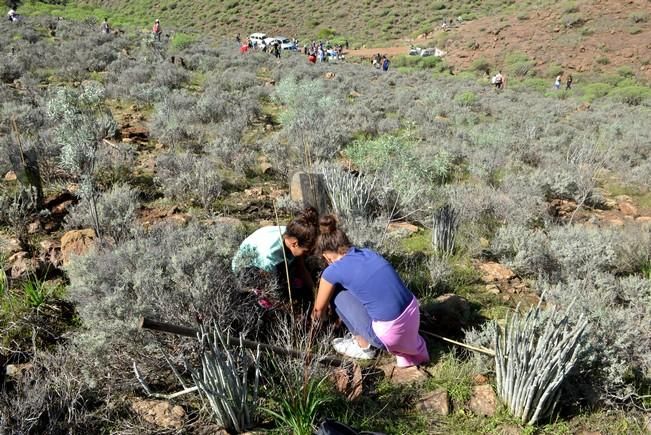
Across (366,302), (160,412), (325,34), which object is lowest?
(160,412)

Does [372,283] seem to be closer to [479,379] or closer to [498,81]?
[479,379]

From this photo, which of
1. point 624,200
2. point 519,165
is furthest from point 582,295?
point 519,165

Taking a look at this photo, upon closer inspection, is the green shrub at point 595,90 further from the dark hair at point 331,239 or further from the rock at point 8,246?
the rock at point 8,246

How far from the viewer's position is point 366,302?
305 cm

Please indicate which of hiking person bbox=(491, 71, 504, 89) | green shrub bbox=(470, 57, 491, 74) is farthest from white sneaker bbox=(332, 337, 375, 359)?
green shrub bbox=(470, 57, 491, 74)

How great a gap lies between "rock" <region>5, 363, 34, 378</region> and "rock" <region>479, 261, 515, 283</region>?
3814 millimetres

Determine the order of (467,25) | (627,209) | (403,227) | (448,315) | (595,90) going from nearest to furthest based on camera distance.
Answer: (448,315) < (403,227) < (627,209) < (595,90) < (467,25)

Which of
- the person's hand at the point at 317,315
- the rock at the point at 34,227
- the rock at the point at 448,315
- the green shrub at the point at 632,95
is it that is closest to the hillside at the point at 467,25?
the green shrub at the point at 632,95

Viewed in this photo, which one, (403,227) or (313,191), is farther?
(403,227)

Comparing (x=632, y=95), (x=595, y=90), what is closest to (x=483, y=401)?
(x=632, y=95)

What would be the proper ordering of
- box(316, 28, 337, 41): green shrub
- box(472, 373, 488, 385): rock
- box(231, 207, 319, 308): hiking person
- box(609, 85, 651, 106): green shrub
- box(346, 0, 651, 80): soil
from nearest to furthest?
box(472, 373, 488, 385): rock, box(231, 207, 319, 308): hiking person, box(609, 85, 651, 106): green shrub, box(346, 0, 651, 80): soil, box(316, 28, 337, 41): green shrub

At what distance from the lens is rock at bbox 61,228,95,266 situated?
375cm

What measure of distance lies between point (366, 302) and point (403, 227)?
2.46 metres

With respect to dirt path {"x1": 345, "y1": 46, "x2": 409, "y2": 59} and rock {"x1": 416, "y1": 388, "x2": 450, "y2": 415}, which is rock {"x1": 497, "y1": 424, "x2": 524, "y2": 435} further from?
dirt path {"x1": 345, "y1": 46, "x2": 409, "y2": 59}
